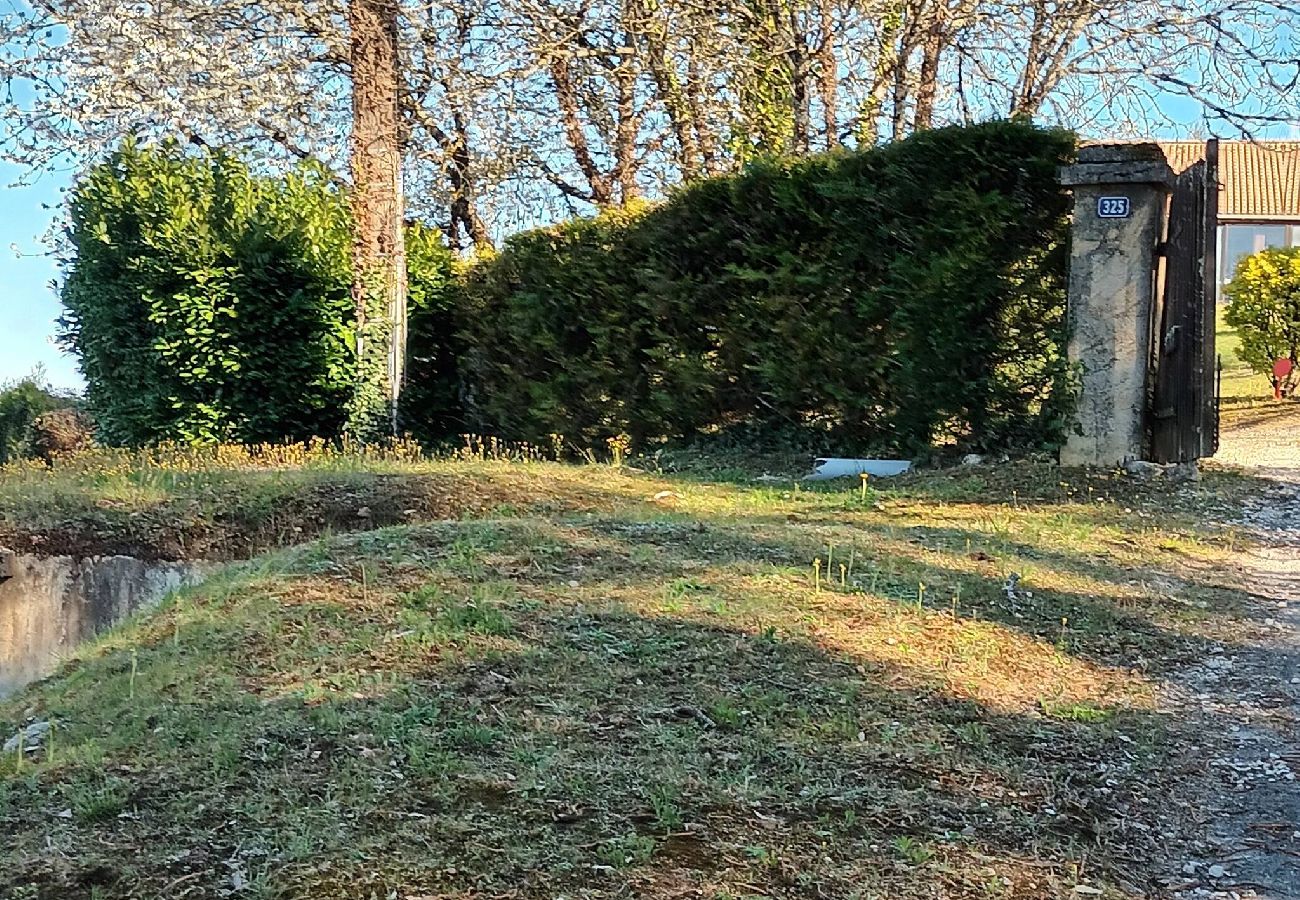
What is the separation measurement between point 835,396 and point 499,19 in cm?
641

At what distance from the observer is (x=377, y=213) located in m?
12.1

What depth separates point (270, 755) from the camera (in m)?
3.13

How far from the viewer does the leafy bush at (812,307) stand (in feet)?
27.3

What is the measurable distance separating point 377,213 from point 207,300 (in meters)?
2.05

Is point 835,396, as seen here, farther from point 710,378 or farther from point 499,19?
point 499,19

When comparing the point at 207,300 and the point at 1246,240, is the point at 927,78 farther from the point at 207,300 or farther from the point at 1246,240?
the point at 1246,240

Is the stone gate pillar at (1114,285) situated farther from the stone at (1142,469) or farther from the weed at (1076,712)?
the weed at (1076,712)

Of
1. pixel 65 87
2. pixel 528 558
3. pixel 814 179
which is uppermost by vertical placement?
pixel 65 87

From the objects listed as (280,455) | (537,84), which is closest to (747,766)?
(280,455)

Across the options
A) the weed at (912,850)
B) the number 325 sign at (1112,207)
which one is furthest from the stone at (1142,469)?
the weed at (912,850)

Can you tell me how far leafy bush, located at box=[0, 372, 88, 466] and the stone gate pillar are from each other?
42.0 ft

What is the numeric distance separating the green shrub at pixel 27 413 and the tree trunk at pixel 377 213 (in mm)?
5341

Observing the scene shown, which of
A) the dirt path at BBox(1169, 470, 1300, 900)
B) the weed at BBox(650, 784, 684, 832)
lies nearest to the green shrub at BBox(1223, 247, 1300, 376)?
the dirt path at BBox(1169, 470, 1300, 900)

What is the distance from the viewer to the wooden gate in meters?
7.79
